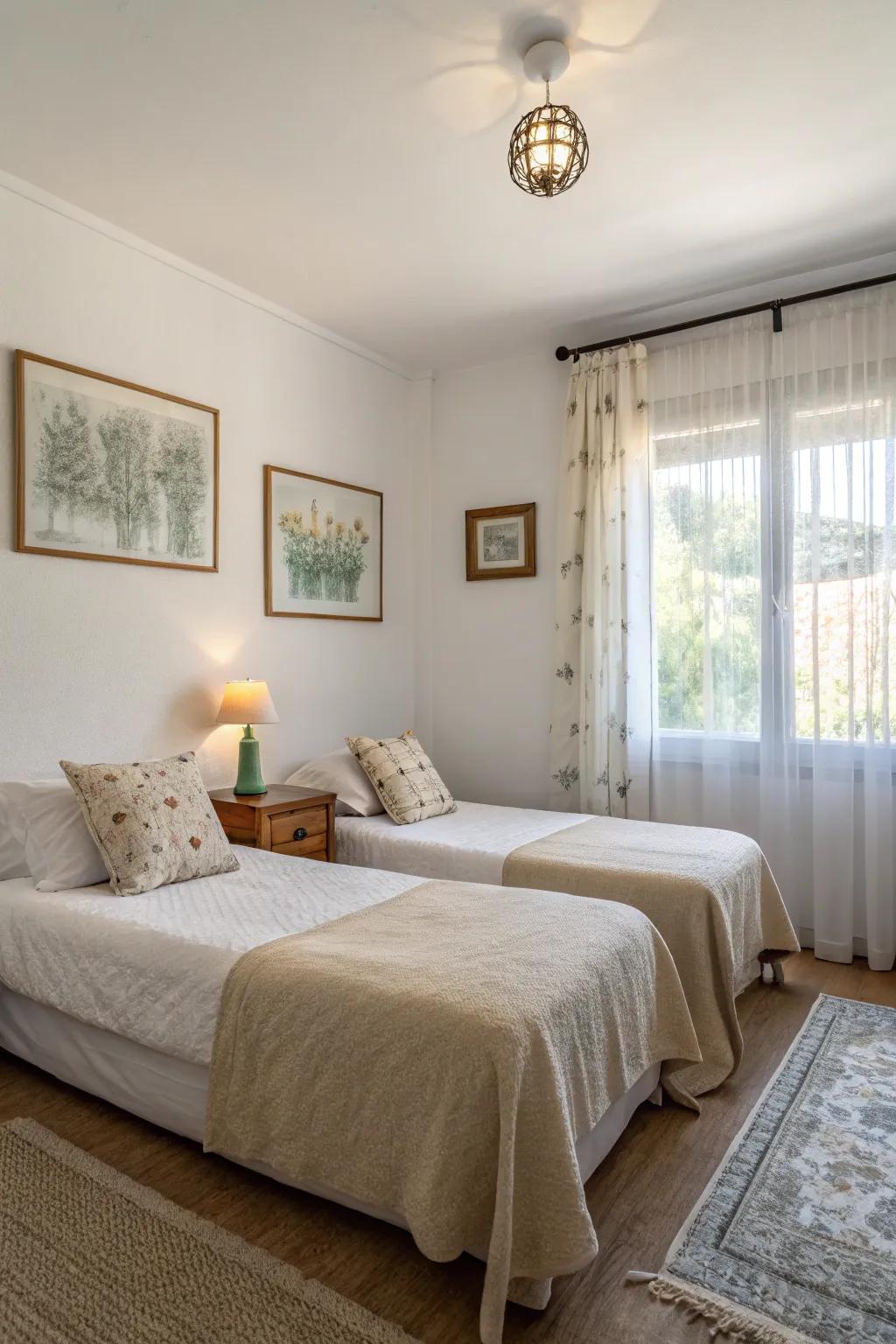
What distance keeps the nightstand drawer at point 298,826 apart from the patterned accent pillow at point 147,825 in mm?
341

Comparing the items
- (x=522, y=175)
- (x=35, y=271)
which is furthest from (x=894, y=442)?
(x=35, y=271)

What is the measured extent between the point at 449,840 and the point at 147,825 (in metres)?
1.13

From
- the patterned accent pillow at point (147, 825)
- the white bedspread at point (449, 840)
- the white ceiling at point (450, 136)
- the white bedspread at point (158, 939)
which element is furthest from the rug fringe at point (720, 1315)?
the white ceiling at point (450, 136)

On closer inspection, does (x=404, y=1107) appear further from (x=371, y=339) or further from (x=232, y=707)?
(x=371, y=339)

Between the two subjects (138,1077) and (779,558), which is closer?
(138,1077)

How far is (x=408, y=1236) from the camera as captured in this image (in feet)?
5.64

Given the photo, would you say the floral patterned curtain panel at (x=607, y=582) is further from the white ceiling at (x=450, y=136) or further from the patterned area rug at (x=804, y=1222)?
the patterned area rug at (x=804, y=1222)

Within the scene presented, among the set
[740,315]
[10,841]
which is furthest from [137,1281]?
[740,315]

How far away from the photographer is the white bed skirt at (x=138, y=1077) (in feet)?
6.11

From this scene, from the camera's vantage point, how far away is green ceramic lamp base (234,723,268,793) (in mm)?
3270

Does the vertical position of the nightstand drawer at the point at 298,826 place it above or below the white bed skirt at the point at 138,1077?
above

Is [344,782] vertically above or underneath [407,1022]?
above

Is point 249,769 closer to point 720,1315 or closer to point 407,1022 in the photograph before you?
point 407,1022

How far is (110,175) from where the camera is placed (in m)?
2.69
